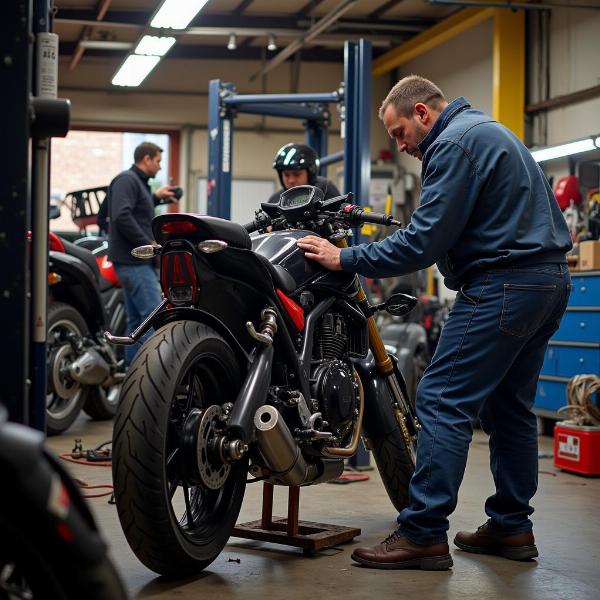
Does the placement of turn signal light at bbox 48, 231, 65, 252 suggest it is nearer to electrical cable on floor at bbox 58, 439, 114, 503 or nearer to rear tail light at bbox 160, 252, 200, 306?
electrical cable on floor at bbox 58, 439, 114, 503

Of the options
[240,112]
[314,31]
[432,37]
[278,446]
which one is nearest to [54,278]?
[240,112]

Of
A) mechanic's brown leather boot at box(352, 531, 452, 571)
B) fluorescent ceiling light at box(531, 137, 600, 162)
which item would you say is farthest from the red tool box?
fluorescent ceiling light at box(531, 137, 600, 162)

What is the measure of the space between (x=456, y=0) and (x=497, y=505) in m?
8.11

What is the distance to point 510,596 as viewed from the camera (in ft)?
9.80

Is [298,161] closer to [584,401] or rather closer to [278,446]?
[584,401]

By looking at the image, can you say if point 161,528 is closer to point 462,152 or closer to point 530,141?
point 462,152

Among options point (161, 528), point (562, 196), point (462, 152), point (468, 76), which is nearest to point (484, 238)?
point (462, 152)

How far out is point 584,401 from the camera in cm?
591

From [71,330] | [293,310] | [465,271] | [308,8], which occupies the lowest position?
[71,330]

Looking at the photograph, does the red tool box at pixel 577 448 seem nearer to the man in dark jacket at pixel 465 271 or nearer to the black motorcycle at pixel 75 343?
the man in dark jacket at pixel 465 271

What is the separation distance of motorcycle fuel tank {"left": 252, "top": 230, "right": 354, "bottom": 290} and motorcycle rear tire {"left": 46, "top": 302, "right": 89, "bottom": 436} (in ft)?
10.5

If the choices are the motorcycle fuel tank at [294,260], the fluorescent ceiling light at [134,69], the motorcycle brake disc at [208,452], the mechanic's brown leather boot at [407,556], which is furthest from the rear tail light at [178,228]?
the fluorescent ceiling light at [134,69]

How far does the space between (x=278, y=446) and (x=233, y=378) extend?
9.3 inches

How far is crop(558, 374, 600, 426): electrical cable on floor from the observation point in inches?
231
